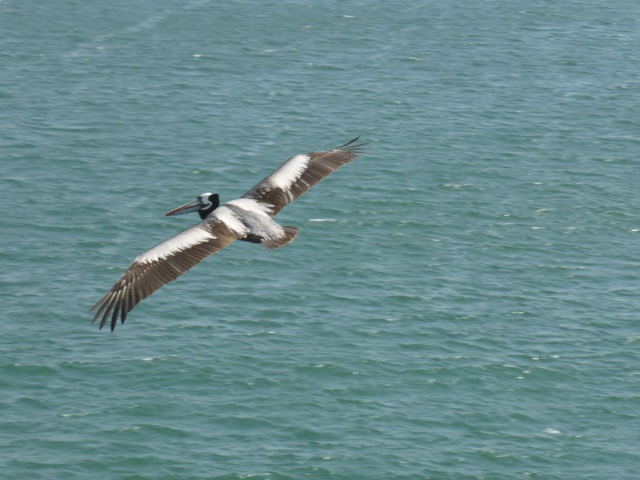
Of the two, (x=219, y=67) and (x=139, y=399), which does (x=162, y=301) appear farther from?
(x=219, y=67)

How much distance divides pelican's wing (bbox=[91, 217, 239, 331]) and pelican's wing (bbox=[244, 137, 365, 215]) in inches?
108

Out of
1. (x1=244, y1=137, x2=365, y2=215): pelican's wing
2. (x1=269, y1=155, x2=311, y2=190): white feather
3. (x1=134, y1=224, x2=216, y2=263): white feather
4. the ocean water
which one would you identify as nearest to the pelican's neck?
(x1=244, y1=137, x2=365, y2=215): pelican's wing

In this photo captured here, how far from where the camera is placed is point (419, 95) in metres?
84.6

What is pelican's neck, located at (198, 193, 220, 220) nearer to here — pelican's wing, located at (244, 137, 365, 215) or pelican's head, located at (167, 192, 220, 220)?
pelican's head, located at (167, 192, 220, 220)

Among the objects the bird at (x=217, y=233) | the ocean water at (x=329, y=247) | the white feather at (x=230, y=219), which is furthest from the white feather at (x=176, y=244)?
the ocean water at (x=329, y=247)

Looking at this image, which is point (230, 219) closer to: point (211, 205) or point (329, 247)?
point (211, 205)

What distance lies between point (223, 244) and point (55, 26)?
67643 mm

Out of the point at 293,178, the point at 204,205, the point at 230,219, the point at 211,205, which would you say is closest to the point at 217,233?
the point at 230,219

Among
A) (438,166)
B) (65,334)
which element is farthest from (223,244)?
(438,166)

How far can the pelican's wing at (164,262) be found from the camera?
30516 millimetres

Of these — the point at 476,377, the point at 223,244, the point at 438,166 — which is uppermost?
the point at 223,244

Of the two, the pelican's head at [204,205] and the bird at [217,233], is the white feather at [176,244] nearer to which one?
the bird at [217,233]

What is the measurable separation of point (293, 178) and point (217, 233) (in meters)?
4.48

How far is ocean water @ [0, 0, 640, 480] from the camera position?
48.7 metres
